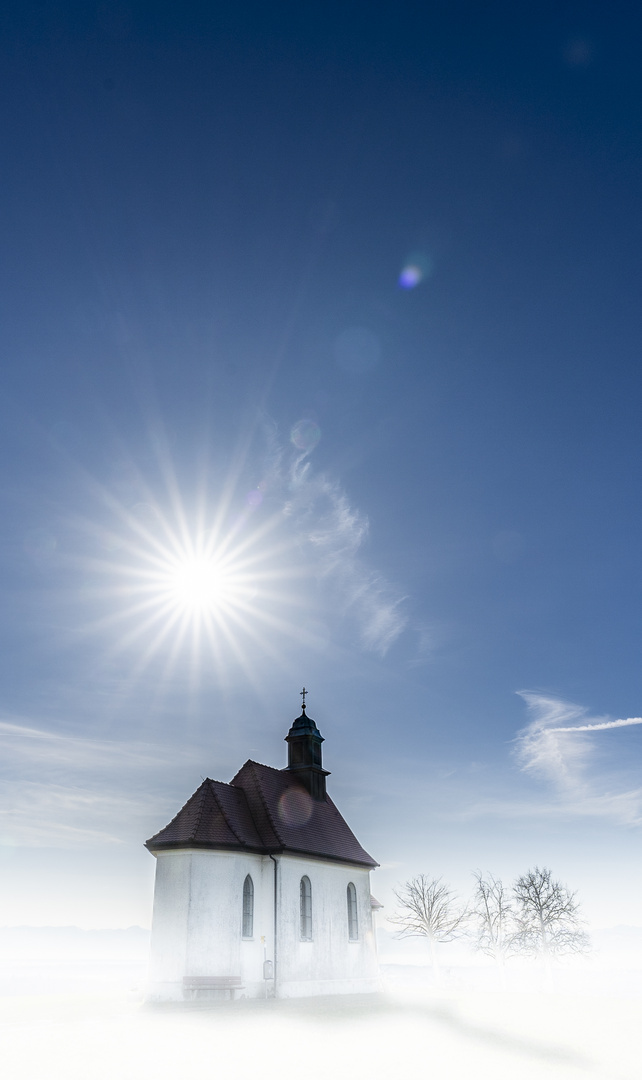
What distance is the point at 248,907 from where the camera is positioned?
86.6 feet

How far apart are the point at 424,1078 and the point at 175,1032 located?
7.29 m

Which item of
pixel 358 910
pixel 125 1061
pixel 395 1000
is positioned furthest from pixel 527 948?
pixel 125 1061

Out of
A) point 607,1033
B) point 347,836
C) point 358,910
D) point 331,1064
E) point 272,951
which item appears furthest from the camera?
point 347,836

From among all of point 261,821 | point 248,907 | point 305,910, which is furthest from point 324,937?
point 261,821

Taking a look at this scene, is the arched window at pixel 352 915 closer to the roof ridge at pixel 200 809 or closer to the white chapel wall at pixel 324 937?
the white chapel wall at pixel 324 937

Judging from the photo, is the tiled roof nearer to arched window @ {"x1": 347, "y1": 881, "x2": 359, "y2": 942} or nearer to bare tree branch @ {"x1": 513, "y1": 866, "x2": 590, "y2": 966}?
arched window @ {"x1": 347, "y1": 881, "x2": 359, "y2": 942}

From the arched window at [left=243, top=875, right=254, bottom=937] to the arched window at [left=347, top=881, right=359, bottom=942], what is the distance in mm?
7981

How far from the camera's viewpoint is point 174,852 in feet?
83.9

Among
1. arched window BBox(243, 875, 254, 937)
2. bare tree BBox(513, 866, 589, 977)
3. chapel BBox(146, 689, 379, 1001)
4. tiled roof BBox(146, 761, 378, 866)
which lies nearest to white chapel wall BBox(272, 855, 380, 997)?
chapel BBox(146, 689, 379, 1001)

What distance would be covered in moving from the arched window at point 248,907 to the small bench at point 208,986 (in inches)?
78.8

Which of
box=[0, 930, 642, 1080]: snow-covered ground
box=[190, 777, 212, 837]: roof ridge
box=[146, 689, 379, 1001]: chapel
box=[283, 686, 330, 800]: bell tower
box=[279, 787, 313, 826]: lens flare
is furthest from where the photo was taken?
box=[283, 686, 330, 800]: bell tower

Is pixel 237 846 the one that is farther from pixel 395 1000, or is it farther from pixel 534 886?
pixel 534 886

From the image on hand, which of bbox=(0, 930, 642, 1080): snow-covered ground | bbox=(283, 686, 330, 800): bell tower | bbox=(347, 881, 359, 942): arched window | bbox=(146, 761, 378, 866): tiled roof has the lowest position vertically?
bbox=(0, 930, 642, 1080): snow-covered ground

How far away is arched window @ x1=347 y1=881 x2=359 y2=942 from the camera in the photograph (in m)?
32.2
